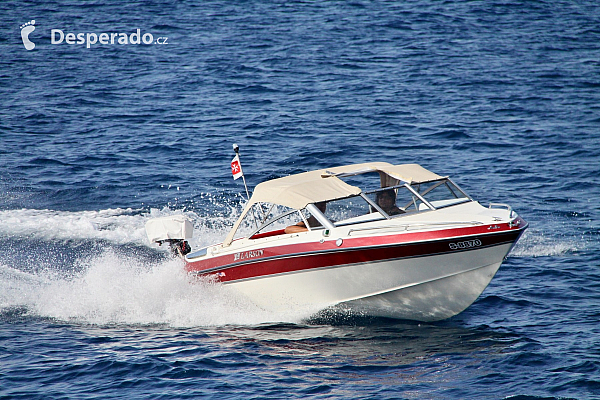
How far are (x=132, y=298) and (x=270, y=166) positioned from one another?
316 inches

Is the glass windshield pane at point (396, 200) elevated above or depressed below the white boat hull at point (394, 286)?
above

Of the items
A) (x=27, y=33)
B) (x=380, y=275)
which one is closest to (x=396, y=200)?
(x=380, y=275)

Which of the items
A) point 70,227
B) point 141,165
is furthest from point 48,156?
point 70,227

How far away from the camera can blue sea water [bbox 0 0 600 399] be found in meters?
9.65

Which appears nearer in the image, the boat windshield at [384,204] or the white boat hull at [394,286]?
the white boat hull at [394,286]

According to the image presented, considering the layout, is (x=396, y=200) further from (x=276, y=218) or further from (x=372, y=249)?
(x=276, y=218)

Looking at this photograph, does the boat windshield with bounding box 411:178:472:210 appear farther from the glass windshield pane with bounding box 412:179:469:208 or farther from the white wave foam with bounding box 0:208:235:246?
the white wave foam with bounding box 0:208:235:246

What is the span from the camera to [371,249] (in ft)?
33.7

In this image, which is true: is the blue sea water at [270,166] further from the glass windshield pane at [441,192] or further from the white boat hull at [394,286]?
the glass windshield pane at [441,192]

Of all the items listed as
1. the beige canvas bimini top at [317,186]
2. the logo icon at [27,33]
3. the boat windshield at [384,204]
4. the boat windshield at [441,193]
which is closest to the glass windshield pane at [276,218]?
the boat windshield at [384,204]

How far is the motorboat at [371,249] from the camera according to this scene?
10188mm

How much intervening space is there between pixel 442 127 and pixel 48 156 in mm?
12630

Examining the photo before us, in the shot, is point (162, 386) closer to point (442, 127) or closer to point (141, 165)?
point (141, 165)

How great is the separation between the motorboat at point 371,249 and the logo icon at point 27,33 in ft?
83.5
